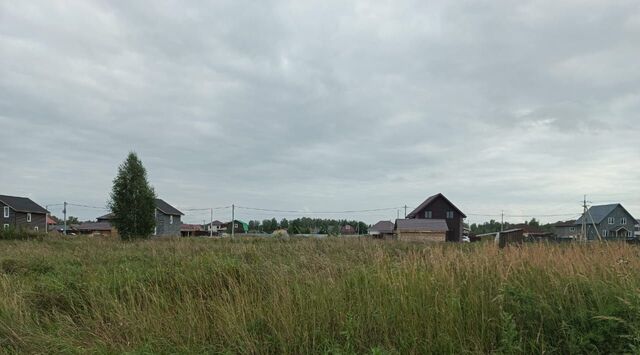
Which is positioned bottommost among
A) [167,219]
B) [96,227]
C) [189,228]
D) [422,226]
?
[189,228]

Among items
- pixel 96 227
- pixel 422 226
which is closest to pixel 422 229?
pixel 422 226

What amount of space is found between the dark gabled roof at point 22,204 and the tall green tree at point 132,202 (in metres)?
45.5

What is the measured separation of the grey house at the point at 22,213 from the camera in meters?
70.1

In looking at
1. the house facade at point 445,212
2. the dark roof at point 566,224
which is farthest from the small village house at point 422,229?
the dark roof at point 566,224

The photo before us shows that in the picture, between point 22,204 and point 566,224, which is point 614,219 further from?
point 22,204

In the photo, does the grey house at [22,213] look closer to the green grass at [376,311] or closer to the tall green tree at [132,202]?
the tall green tree at [132,202]

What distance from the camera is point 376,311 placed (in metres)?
4.58

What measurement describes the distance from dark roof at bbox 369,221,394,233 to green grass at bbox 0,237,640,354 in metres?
84.9

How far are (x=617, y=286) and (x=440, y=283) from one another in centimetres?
172

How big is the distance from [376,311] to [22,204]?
86741mm

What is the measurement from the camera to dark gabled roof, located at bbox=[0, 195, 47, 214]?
70.9 meters

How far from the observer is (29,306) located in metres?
6.98

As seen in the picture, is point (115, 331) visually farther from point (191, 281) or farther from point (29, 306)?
point (29, 306)

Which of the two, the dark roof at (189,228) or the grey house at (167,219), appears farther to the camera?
the dark roof at (189,228)
